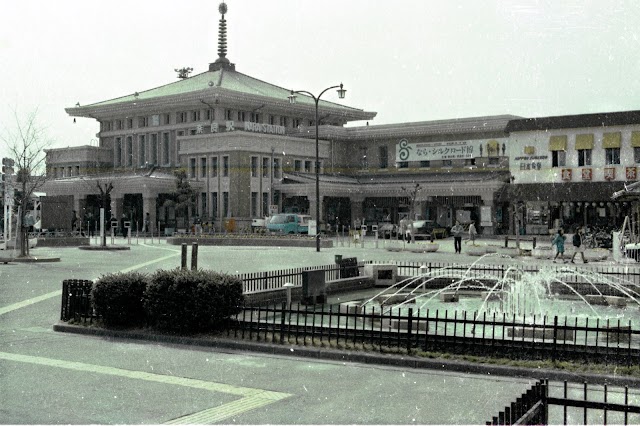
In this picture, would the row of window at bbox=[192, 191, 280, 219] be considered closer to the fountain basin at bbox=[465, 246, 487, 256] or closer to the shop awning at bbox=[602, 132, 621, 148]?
the shop awning at bbox=[602, 132, 621, 148]

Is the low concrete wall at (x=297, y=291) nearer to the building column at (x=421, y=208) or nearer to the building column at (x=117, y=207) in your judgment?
the building column at (x=421, y=208)

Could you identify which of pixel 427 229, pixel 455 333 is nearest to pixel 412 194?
pixel 427 229

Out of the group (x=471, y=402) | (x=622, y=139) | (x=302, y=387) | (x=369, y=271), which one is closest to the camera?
(x=471, y=402)

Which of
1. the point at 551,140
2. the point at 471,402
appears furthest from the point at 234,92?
the point at 471,402

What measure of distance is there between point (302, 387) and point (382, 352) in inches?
88.8

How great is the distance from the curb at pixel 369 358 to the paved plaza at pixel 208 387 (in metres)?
0.19

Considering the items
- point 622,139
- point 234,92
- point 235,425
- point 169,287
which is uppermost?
point 234,92

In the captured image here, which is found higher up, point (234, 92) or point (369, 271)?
point (234, 92)

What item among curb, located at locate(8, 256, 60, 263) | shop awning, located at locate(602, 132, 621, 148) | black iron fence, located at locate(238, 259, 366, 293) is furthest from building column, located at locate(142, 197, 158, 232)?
black iron fence, located at locate(238, 259, 366, 293)

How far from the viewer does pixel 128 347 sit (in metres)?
14.3

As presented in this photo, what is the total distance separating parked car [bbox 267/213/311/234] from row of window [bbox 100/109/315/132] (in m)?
17.8

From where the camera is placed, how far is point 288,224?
60469 mm

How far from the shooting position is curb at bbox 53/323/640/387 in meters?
11.4

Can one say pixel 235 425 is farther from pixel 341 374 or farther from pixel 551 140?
pixel 551 140
